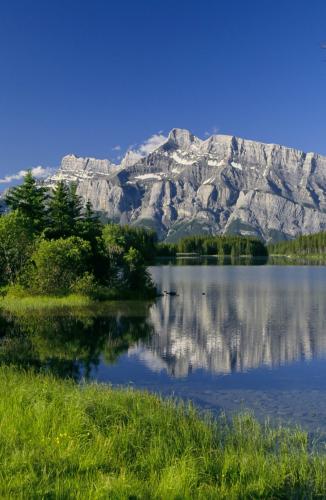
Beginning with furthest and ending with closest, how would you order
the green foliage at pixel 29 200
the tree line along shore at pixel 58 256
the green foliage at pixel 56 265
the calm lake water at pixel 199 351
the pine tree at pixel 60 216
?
the pine tree at pixel 60 216 < the green foliage at pixel 29 200 < the tree line along shore at pixel 58 256 < the green foliage at pixel 56 265 < the calm lake water at pixel 199 351

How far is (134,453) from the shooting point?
14.6 m

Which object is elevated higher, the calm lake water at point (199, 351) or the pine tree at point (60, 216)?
the pine tree at point (60, 216)

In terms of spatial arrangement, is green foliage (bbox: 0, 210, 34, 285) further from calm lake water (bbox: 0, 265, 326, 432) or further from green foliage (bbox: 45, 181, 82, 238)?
calm lake water (bbox: 0, 265, 326, 432)

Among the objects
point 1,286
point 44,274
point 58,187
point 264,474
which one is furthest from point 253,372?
point 58,187

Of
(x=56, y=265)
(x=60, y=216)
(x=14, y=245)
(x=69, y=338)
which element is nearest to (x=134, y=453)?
(x=69, y=338)

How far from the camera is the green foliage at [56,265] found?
65.4 m

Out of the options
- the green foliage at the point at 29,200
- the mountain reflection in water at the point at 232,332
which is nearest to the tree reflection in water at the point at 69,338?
the mountain reflection in water at the point at 232,332

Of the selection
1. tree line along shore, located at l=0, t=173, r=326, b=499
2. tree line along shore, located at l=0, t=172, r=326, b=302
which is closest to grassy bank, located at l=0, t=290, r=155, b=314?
tree line along shore, located at l=0, t=172, r=326, b=302

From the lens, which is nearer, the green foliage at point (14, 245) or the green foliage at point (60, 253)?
the green foliage at point (14, 245)

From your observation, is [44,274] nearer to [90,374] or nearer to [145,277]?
[145,277]

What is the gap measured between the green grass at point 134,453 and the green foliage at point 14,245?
4843 centimetres

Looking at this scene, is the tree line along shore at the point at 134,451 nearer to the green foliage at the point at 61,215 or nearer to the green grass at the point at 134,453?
the green grass at the point at 134,453

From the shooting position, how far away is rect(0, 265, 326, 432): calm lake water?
87.8 ft

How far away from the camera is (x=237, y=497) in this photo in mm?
12016
